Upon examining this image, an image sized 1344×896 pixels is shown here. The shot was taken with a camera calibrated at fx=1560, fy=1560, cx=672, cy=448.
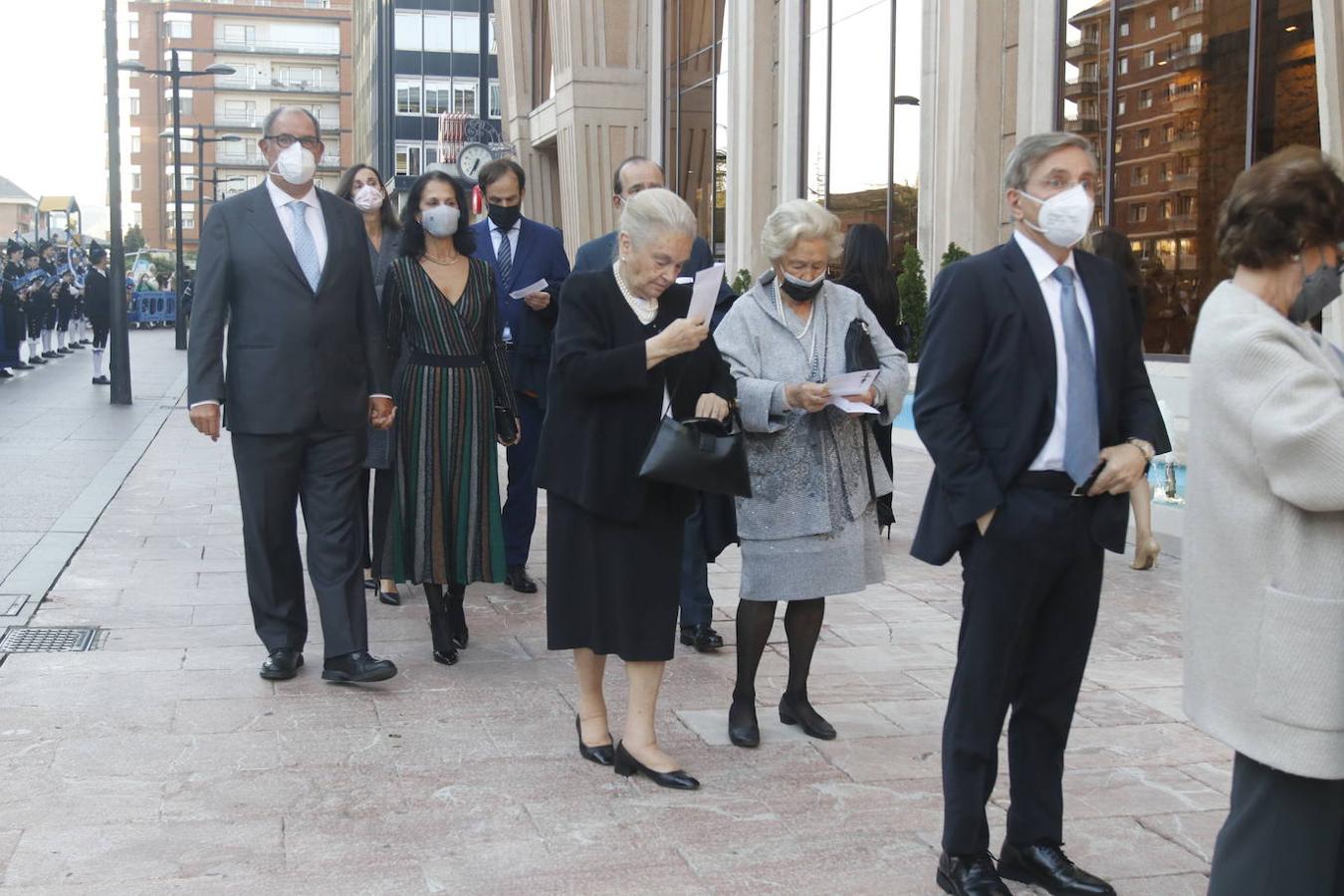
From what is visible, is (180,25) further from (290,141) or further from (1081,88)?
(290,141)

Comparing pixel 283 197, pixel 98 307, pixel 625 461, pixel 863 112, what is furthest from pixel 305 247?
pixel 98 307

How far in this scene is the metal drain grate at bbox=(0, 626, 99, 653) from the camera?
6430mm

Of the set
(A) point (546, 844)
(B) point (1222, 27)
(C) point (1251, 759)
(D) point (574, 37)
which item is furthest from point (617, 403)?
(D) point (574, 37)

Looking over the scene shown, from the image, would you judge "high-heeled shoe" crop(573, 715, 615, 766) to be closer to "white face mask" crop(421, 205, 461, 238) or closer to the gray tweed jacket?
the gray tweed jacket

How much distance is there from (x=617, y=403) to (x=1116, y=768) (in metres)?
1.99

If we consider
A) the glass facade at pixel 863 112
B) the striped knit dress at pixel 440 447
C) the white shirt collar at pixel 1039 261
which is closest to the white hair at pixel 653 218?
the white shirt collar at pixel 1039 261

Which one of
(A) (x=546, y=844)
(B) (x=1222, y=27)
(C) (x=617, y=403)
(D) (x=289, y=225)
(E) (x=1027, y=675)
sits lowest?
(A) (x=546, y=844)

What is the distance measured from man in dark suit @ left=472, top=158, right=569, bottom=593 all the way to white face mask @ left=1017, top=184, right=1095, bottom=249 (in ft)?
14.2

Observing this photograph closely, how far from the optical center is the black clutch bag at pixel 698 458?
4.61 metres

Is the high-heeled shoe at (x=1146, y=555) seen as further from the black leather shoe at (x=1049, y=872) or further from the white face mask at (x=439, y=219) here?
the black leather shoe at (x=1049, y=872)

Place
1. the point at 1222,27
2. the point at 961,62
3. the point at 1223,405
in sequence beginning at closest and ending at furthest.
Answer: the point at 1223,405 < the point at 1222,27 < the point at 961,62

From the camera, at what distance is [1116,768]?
16.5ft

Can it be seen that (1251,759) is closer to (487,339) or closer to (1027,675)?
(1027,675)

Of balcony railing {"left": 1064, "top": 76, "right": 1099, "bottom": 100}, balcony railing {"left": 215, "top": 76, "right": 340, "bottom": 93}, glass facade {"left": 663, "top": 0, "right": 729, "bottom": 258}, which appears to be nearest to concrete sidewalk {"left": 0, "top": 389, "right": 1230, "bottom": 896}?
balcony railing {"left": 1064, "top": 76, "right": 1099, "bottom": 100}
